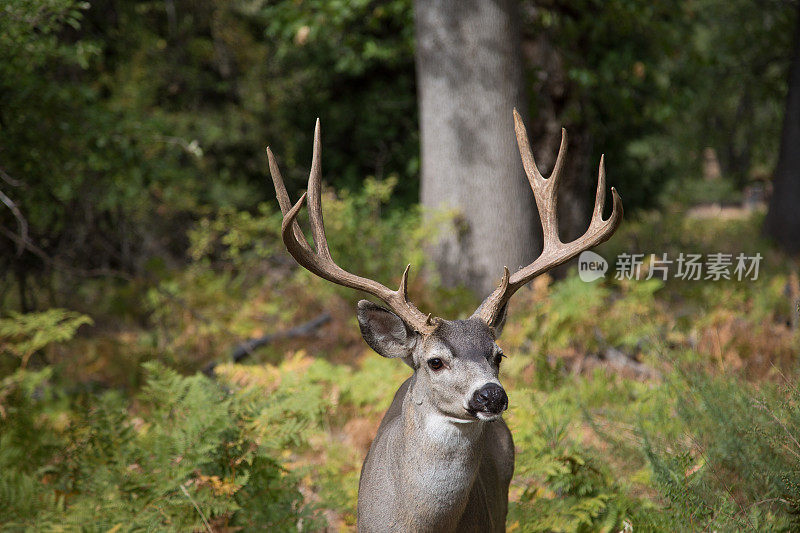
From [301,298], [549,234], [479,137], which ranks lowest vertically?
[301,298]

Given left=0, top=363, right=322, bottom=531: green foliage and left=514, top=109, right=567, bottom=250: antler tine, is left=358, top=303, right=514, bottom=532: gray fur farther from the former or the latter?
left=0, top=363, right=322, bottom=531: green foliage

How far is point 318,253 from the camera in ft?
10.4

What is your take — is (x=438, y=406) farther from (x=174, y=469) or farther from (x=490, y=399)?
(x=174, y=469)

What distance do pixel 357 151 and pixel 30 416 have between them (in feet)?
24.1

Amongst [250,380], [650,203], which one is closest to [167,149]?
[250,380]

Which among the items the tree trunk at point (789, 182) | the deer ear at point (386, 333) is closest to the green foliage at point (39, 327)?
the deer ear at point (386, 333)

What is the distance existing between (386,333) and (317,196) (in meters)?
0.67

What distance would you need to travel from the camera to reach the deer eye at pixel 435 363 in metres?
2.75

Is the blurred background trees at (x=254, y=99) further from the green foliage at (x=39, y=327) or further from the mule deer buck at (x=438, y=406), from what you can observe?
the mule deer buck at (x=438, y=406)

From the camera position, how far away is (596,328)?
6.51m

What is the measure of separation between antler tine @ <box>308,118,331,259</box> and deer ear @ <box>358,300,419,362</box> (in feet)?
1.27

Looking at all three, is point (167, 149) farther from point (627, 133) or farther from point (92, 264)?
point (627, 133)

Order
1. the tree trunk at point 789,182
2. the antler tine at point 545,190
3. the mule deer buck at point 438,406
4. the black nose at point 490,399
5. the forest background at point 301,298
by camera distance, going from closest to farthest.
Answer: the black nose at point 490,399, the mule deer buck at point 438,406, the antler tine at point 545,190, the forest background at point 301,298, the tree trunk at point 789,182

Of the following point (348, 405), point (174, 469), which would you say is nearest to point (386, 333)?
point (174, 469)
